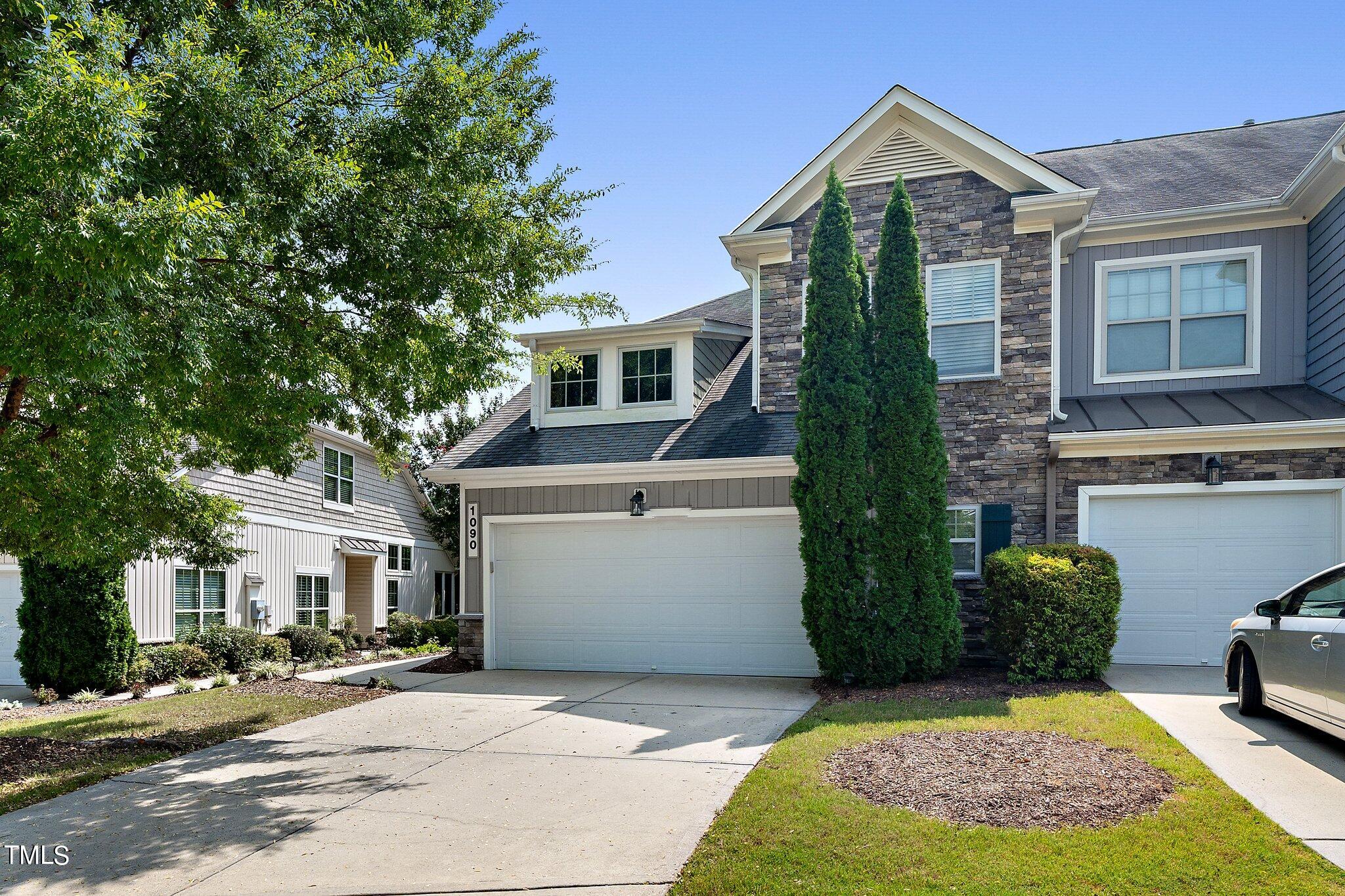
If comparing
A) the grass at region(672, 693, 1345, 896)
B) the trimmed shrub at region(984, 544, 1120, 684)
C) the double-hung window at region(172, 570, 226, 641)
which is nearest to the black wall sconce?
the trimmed shrub at region(984, 544, 1120, 684)

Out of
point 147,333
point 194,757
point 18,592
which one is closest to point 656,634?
point 194,757

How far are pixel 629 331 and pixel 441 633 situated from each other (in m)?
9.89

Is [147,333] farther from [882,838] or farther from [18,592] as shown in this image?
[18,592]

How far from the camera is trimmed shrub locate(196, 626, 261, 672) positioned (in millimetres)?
14734

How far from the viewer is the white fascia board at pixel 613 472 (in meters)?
11.8

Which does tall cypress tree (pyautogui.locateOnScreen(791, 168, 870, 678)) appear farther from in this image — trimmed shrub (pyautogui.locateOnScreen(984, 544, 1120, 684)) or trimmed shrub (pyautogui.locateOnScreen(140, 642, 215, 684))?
trimmed shrub (pyautogui.locateOnScreen(140, 642, 215, 684))

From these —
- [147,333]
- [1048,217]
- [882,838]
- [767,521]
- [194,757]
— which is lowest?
[194,757]

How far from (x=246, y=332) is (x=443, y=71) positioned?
2.86m

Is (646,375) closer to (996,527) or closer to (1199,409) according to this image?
(996,527)

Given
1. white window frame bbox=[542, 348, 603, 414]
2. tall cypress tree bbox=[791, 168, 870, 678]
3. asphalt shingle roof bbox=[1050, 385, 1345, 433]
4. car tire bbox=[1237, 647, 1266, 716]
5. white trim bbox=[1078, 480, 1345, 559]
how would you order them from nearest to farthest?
car tire bbox=[1237, 647, 1266, 716] < tall cypress tree bbox=[791, 168, 870, 678] < white trim bbox=[1078, 480, 1345, 559] < asphalt shingle roof bbox=[1050, 385, 1345, 433] < white window frame bbox=[542, 348, 603, 414]

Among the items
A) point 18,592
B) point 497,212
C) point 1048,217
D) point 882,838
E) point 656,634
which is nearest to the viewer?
point 882,838

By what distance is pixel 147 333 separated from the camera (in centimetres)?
599

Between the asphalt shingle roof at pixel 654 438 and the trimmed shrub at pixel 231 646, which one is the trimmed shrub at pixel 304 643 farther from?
the asphalt shingle roof at pixel 654 438

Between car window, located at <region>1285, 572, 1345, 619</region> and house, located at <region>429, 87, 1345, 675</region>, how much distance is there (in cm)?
396
